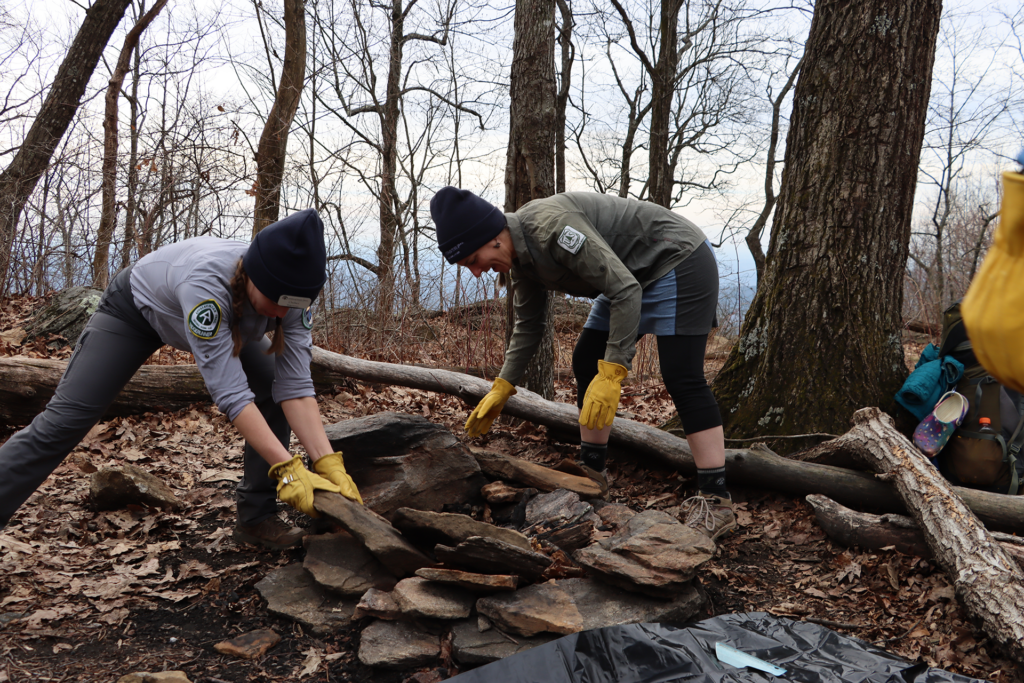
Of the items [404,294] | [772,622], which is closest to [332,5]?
[404,294]

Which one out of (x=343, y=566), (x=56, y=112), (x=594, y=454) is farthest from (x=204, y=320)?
(x=56, y=112)

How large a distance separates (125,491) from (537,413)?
219cm

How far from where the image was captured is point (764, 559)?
283 centimetres

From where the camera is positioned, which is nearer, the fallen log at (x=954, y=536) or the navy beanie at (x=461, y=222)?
the fallen log at (x=954, y=536)

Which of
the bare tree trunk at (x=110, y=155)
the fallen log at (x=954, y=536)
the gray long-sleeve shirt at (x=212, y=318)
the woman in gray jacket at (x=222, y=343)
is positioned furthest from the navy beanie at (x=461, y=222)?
the bare tree trunk at (x=110, y=155)

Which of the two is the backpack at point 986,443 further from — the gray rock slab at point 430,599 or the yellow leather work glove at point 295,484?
the yellow leather work glove at point 295,484

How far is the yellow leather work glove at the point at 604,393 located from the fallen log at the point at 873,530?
106 centimetres

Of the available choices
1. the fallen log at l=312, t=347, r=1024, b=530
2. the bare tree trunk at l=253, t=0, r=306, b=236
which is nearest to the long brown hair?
the fallen log at l=312, t=347, r=1024, b=530

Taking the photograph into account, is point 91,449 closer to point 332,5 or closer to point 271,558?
point 271,558

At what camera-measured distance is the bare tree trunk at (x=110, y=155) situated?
293 inches

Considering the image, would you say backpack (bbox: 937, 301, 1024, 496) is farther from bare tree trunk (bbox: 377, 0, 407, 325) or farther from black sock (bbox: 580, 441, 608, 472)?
bare tree trunk (bbox: 377, 0, 407, 325)

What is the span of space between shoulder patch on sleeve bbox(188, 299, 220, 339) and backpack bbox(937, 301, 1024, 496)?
10.9 ft

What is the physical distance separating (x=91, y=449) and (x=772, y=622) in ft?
12.6

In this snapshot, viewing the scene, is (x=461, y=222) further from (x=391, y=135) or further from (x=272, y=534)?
(x=391, y=135)
